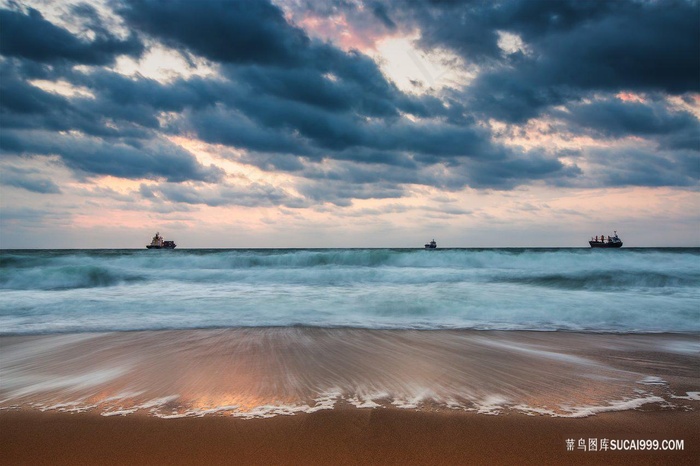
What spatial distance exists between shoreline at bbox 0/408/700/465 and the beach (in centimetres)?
1

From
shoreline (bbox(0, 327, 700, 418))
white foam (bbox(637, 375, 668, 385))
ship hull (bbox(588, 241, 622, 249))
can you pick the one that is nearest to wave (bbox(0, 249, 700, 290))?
shoreline (bbox(0, 327, 700, 418))

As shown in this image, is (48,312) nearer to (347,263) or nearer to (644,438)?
(644,438)

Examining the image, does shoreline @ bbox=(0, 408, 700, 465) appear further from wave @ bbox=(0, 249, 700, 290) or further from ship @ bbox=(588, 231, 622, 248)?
ship @ bbox=(588, 231, 622, 248)

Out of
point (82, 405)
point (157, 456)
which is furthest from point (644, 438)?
point (82, 405)

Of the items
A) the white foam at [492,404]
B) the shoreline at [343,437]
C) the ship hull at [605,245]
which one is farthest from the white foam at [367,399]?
the ship hull at [605,245]

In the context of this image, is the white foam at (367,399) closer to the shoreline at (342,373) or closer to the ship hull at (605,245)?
the shoreline at (342,373)

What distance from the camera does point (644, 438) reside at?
263cm

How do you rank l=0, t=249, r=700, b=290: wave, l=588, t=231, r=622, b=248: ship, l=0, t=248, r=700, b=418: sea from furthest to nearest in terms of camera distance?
l=588, t=231, r=622, b=248: ship < l=0, t=249, r=700, b=290: wave < l=0, t=248, r=700, b=418: sea

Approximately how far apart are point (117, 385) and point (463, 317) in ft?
20.5

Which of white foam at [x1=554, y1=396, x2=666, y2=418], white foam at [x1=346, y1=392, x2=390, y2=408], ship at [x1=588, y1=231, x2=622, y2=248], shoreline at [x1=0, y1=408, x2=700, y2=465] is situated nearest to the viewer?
shoreline at [x1=0, y1=408, x2=700, y2=465]

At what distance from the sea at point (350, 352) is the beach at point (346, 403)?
28 millimetres

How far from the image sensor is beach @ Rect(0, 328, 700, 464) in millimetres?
2430

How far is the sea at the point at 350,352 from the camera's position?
3.32m

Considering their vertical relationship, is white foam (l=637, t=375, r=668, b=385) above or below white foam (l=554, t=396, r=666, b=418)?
below
